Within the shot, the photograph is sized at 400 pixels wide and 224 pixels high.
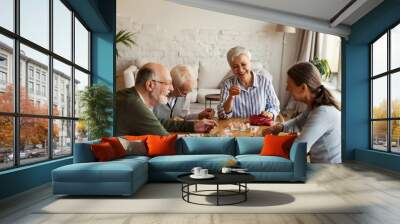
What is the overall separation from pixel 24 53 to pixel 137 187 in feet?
7.70

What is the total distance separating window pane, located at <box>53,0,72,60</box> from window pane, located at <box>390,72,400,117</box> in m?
6.17

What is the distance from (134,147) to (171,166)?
98cm

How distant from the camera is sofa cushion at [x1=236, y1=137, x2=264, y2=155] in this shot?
6949 mm

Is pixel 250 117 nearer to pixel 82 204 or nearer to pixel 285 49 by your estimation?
pixel 285 49

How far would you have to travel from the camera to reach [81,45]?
8.11 meters

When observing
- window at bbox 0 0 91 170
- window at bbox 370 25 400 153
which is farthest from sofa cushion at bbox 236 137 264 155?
window at bbox 0 0 91 170

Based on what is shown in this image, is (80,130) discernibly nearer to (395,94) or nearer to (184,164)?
(184,164)

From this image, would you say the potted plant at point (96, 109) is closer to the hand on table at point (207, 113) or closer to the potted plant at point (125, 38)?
the potted plant at point (125, 38)

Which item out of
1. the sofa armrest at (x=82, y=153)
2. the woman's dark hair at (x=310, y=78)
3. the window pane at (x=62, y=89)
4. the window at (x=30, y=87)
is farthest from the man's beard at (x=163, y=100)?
the window at (x=30, y=87)

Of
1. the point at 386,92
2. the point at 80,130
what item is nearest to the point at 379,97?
the point at 386,92

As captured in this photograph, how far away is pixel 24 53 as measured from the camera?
5.44m

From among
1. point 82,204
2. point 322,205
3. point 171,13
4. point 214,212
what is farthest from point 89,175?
point 171,13

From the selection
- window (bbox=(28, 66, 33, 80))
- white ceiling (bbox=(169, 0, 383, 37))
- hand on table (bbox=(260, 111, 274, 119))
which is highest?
white ceiling (bbox=(169, 0, 383, 37))

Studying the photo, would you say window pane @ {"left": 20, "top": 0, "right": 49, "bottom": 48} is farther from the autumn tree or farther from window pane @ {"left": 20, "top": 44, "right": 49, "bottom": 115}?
the autumn tree
